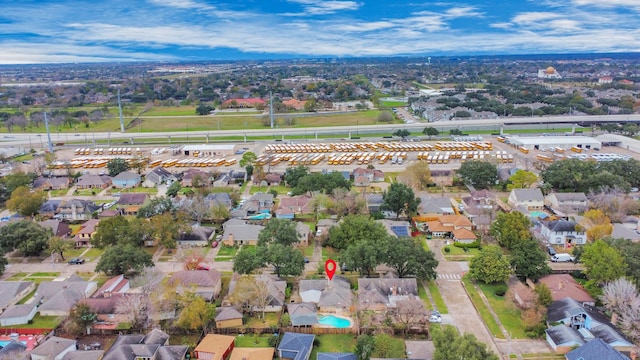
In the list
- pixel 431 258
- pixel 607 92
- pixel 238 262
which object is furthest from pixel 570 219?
pixel 607 92

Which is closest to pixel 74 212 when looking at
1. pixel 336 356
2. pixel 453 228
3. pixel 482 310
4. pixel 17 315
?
pixel 17 315

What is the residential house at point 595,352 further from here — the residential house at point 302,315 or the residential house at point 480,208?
the residential house at point 480,208

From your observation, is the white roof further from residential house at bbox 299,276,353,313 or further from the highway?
residential house at bbox 299,276,353,313

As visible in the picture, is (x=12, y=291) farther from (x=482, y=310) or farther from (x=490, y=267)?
(x=490, y=267)

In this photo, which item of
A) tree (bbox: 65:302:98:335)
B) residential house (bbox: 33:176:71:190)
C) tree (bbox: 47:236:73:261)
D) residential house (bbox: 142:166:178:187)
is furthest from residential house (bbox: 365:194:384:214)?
residential house (bbox: 33:176:71:190)

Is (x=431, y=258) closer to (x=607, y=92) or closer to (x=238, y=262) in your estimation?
(x=238, y=262)

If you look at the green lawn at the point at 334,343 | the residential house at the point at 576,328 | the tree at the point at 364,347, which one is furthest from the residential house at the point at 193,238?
the residential house at the point at 576,328
